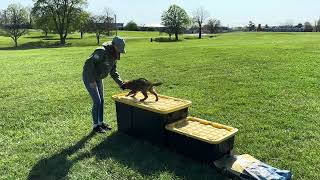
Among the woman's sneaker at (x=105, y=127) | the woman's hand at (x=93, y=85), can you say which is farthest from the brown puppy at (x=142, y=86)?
the woman's sneaker at (x=105, y=127)

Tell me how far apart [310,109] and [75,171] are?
5.33 metres

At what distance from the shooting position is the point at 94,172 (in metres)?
5.32

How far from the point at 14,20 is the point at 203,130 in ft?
218

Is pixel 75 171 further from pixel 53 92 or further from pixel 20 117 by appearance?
pixel 53 92

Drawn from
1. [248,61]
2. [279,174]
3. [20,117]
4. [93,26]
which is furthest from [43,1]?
[279,174]

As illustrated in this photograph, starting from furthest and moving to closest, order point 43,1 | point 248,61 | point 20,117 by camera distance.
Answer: point 43,1, point 248,61, point 20,117

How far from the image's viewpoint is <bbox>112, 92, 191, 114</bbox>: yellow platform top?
5.90 metres

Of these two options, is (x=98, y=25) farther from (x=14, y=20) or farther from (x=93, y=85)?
(x=93, y=85)

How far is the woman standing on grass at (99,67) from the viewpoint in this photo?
247 inches

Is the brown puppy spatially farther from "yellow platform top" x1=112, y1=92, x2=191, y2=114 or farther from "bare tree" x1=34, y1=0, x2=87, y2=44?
"bare tree" x1=34, y1=0, x2=87, y2=44

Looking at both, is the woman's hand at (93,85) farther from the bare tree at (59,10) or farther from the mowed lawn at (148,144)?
the bare tree at (59,10)

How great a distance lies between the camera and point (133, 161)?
222 inches

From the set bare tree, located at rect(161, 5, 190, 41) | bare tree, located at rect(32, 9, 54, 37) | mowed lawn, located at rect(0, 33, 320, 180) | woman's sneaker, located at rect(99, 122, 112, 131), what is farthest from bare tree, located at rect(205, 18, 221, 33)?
woman's sneaker, located at rect(99, 122, 112, 131)

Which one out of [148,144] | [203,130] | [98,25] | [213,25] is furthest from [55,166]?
[213,25]
